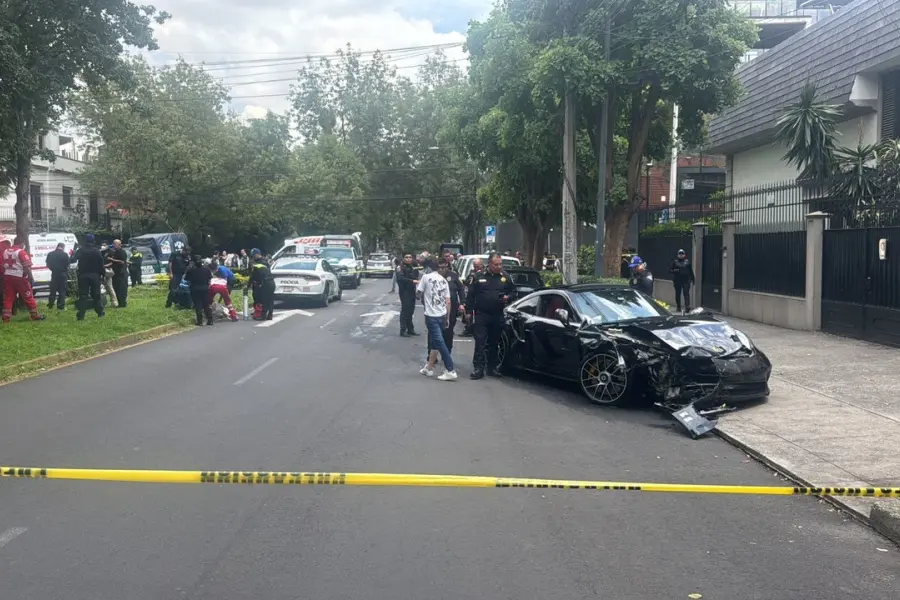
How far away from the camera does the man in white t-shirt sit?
39.0 ft

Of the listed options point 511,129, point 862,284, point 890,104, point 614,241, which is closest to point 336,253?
point 511,129

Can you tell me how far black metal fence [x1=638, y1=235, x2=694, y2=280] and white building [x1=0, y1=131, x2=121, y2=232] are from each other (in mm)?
35586

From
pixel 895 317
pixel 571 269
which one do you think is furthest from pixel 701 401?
pixel 571 269

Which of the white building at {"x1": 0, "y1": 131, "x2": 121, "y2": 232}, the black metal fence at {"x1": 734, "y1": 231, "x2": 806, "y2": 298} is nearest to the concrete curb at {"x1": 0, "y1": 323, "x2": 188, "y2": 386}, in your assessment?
the black metal fence at {"x1": 734, "y1": 231, "x2": 806, "y2": 298}

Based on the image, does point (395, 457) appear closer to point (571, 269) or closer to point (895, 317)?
point (895, 317)

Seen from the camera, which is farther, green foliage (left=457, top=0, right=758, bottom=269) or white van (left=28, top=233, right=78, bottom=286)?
white van (left=28, top=233, right=78, bottom=286)

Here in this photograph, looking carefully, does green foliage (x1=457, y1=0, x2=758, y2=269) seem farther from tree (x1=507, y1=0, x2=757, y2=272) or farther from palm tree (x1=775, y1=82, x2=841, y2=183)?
palm tree (x1=775, y1=82, x2=841, y2=183)

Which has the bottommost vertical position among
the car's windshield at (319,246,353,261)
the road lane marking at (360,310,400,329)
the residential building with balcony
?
the road lane marking at (360,310,400,329)

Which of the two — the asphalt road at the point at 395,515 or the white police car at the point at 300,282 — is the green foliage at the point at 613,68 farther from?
the asphalt road at the point at 395,515

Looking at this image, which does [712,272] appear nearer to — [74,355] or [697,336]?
[697,336]

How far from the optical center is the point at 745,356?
31.5ft

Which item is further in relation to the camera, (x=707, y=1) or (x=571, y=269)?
(x=571, y=269)

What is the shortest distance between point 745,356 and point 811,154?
11659mm

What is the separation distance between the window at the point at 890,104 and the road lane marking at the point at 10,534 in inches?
794
